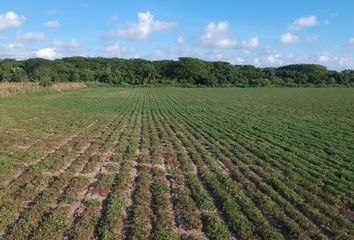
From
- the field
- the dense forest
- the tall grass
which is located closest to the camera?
the field

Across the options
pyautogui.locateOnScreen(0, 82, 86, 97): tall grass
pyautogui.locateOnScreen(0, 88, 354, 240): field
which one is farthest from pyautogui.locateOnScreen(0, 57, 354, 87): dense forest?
pyautogui.locateOnScreen(0, 88, 354, 240): field

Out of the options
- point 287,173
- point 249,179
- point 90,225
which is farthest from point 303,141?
point 90,225

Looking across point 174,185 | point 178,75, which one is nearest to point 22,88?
point 174,185

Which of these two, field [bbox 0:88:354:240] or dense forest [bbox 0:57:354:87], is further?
dense forest [bbox 0:57:354:87]

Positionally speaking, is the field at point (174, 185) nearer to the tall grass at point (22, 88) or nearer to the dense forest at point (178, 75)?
the tall grass at point (22, 88)

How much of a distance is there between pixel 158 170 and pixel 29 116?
17.2m

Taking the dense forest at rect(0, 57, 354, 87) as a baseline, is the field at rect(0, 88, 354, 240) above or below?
above

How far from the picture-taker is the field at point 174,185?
805 cm

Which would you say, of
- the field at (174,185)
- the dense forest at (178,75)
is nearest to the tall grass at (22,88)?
the dense forest at (178,75)

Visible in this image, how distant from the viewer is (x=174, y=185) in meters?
11.1

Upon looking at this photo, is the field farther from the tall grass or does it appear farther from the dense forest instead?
the dense forest

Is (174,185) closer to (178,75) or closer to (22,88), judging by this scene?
(22,88)

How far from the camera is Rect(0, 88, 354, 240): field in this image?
8055mm

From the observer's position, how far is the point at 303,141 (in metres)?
18.9
